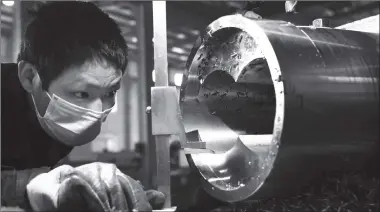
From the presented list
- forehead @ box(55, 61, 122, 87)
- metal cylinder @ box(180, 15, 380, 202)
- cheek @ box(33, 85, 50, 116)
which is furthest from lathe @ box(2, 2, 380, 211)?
cheek @ box(33, 85, 50, 116)

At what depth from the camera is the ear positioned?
1387 millimetres

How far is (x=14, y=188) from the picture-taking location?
134cm

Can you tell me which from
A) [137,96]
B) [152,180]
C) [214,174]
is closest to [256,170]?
[214,174]

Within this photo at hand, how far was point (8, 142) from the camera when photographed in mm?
1359

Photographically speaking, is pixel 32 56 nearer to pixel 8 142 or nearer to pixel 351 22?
pixel 8 142

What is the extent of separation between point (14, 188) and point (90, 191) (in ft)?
0.82

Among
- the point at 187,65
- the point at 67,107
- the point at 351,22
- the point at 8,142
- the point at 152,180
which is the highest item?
the point at 351,22

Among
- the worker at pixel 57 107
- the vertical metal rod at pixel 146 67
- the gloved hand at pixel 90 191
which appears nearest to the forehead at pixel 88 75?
the worker at pixel 57 107

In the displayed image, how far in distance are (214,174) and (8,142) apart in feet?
2.17

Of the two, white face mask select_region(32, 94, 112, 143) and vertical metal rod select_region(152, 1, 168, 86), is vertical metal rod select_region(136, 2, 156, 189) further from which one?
white face mask select_region(32, 94, 112, 143)

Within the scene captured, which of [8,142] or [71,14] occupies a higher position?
[71,14]

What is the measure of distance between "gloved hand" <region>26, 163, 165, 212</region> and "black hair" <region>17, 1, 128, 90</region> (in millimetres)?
290

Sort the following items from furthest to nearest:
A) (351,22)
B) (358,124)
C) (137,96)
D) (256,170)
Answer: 1. (137,96)
2. (351,22)
3. (256,170)
4. (358,124)

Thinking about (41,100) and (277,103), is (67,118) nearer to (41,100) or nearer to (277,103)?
(41,100)
